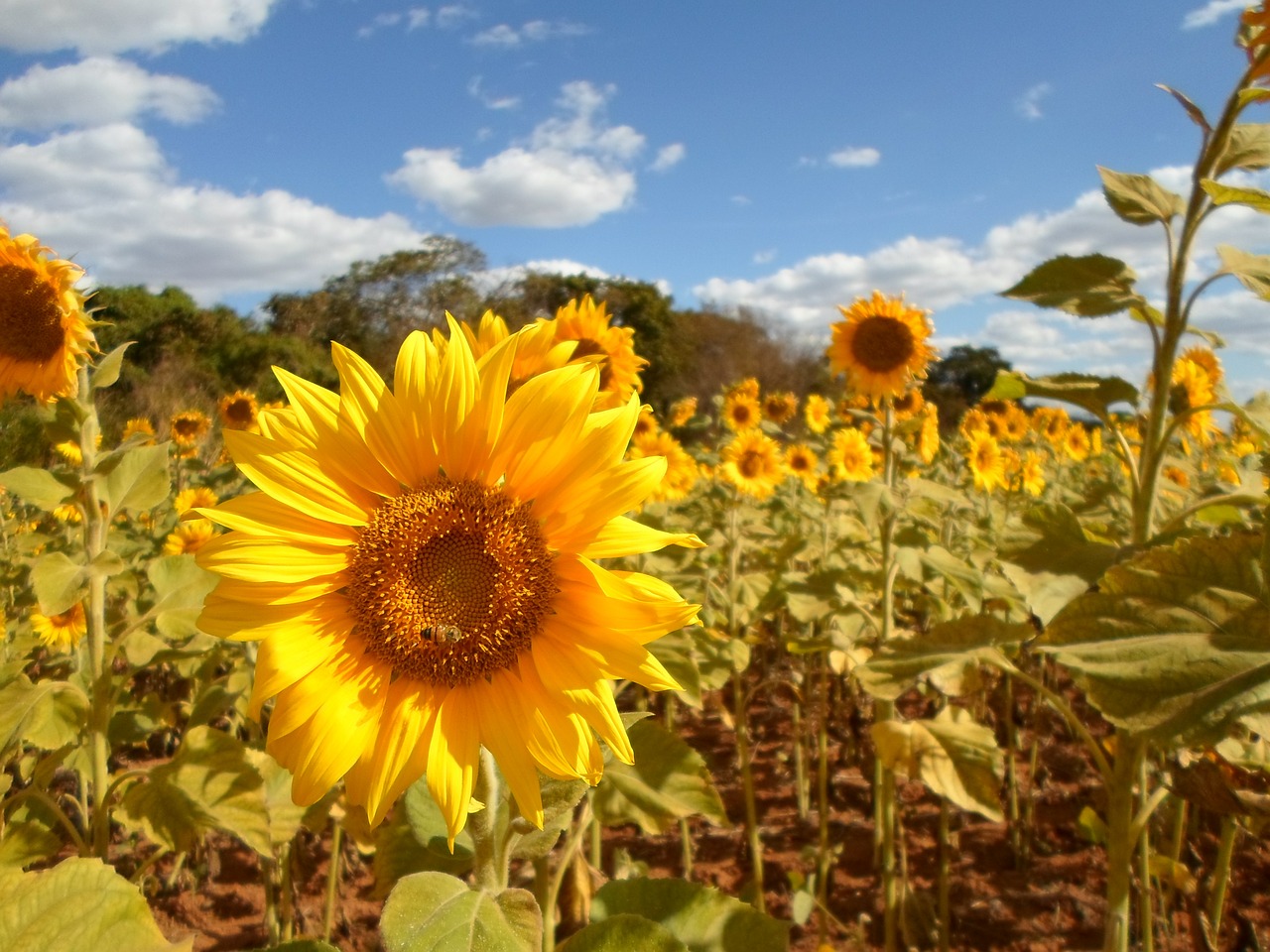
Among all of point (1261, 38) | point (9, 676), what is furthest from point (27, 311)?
point (1261, 38)

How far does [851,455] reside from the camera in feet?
21.2

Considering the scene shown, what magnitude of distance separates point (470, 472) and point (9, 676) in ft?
5.62

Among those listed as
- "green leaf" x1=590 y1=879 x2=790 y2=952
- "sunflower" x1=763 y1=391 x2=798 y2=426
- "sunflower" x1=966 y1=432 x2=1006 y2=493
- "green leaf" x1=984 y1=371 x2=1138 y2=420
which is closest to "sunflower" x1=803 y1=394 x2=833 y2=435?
"sunflower" x1=763 y1=391 x2=798 y2=426

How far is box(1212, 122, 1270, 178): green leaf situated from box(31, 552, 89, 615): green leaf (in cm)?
271

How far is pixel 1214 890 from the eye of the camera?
2.45m

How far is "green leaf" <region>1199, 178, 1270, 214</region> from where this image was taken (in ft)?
4.99

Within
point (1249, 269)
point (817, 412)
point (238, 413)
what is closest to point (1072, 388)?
point (1249, 269)

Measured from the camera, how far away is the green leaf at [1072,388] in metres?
1.87

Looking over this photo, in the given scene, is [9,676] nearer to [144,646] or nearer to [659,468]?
[144,646]

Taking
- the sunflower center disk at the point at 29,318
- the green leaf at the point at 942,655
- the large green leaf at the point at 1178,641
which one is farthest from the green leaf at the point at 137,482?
the large green leaf at the point at 1178,641

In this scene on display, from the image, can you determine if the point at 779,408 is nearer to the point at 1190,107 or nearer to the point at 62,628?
the point at 62,628

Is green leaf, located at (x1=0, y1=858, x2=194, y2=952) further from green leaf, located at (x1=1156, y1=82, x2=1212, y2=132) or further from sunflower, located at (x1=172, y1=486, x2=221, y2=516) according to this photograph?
sunflower, located at (x1=172, y1=486, x2=221, y2=516)

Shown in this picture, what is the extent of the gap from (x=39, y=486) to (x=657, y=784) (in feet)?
5.71

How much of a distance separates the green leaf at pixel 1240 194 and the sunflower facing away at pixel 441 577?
1125mm
